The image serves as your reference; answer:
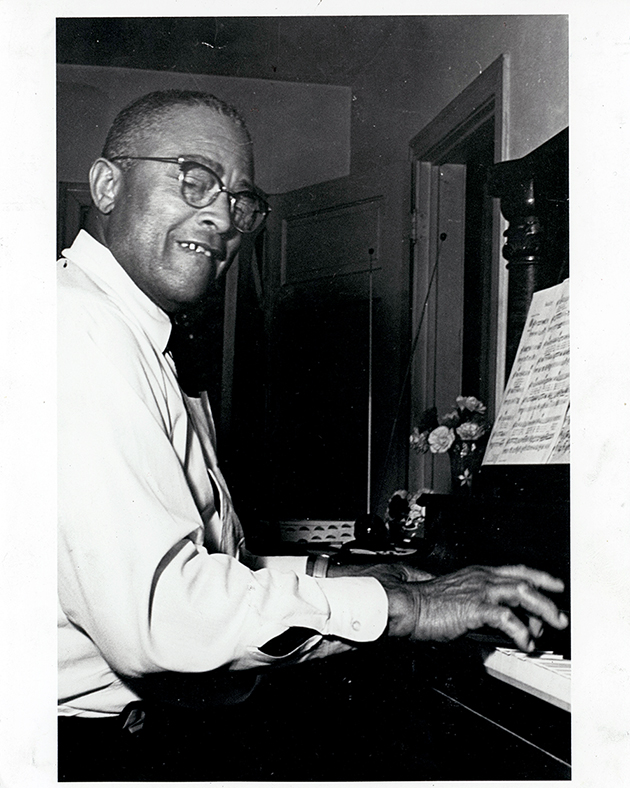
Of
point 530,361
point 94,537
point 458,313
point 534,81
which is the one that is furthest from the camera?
point 458,313

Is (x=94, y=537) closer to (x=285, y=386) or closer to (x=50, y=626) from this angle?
(x=50, y=626)

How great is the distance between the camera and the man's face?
168 centimetres

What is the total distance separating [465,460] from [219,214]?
825 millimetres

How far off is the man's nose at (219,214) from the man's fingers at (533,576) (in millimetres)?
882

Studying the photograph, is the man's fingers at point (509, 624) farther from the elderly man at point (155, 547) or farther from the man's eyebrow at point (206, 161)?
the man's eyebrow at point (206, 161)

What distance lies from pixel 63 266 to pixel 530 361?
0.92 metres

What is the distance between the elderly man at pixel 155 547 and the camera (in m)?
1.42

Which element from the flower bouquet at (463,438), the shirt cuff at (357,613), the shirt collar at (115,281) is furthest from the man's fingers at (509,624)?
the shirt collar at (115,281)

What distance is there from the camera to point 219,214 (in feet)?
5.75

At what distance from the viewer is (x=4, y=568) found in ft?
4.93

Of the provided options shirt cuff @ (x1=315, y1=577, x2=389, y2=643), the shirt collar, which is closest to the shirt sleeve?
shirt cuff @ (x1=315, y1=577, x2=389, y2=643)

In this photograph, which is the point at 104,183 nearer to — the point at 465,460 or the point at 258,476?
the point at 258,476

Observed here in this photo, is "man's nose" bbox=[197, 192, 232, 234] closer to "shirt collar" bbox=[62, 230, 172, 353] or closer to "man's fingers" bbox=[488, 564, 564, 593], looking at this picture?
"shirt collar" bbox=[62, 230, 172, 353]
